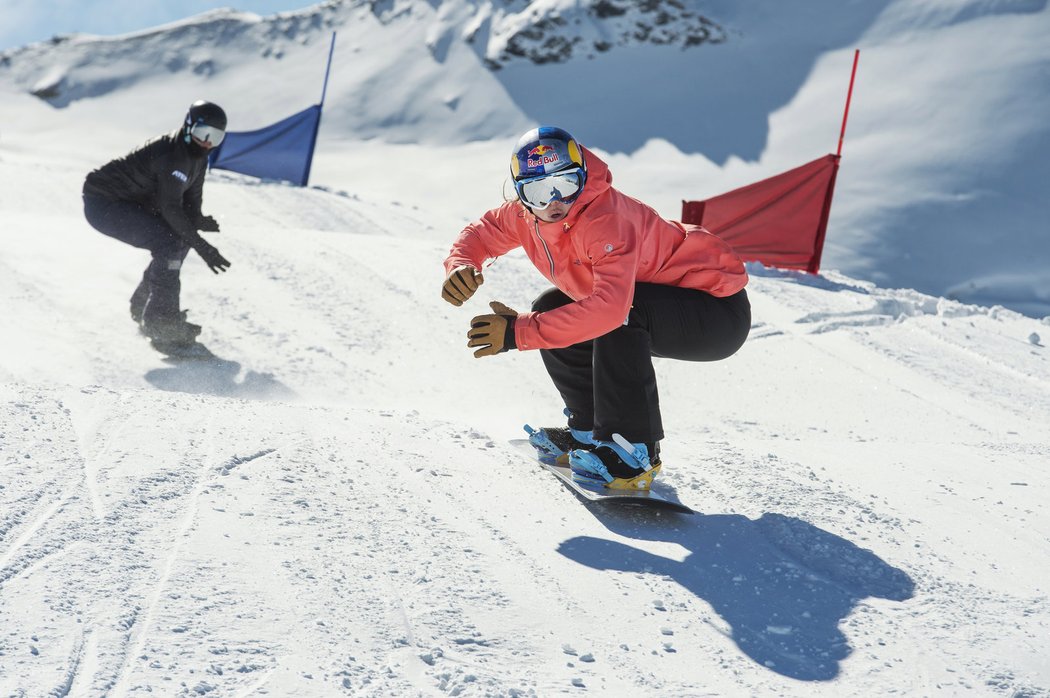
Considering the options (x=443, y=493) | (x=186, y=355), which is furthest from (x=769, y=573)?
(x=186, y=355)

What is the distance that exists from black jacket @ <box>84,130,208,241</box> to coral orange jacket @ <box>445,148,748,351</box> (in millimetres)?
2270

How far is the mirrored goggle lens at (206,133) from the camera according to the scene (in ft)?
16.4

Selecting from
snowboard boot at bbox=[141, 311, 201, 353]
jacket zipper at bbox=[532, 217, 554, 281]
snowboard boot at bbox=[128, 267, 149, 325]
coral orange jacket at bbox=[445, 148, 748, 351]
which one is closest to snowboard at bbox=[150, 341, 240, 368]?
snowboard boot at bbox=[141, 311, 201, 353]

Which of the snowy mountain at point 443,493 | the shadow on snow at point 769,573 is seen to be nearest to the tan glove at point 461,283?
the snowy mountain at point 443,493

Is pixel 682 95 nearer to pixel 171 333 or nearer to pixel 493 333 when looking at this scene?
pixel 171 333

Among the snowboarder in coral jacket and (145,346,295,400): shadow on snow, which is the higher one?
the snowboarder in coral jacket

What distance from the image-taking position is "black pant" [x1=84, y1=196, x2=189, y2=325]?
512cm

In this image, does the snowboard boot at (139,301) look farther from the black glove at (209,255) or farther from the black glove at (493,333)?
the black glove at (493,333)

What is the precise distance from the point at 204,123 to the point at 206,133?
0.06m

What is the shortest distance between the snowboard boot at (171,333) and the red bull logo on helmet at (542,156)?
288cm

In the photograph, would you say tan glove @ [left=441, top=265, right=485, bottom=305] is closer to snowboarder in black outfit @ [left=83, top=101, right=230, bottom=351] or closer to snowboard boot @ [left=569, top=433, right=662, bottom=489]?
snowboard boot @ [left=569, top=433, right=662, bottom=489]

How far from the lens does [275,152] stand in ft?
40.5

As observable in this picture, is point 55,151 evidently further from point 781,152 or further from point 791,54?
point 791,54

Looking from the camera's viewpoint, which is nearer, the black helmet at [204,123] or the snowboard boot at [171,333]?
the black helmet at [204,123]
